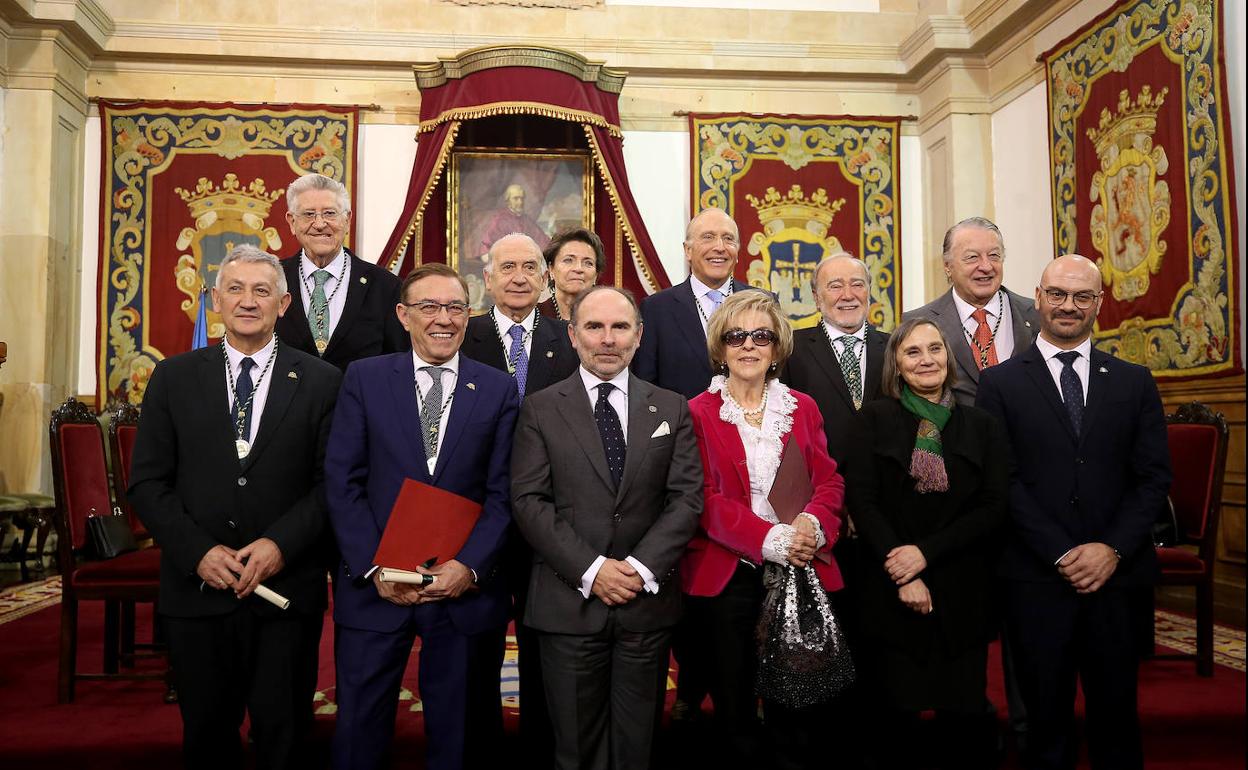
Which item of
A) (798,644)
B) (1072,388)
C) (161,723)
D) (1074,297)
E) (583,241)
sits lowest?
(161,723)

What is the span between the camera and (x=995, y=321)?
10.9 ft

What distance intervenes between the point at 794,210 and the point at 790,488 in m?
5.05

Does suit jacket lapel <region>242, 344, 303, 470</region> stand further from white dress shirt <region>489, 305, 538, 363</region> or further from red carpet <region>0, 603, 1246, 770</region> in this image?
red carpet <region>0, 603, 1246, 770</region>

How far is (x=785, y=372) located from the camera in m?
3.13

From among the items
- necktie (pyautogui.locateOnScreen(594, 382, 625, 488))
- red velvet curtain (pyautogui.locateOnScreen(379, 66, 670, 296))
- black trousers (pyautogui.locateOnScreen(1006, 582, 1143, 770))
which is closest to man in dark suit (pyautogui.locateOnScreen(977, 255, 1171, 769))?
black trousers (pyautogui.locateOnScreen(1006, 582, 1143, 770))

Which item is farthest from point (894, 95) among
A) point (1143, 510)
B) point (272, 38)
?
point (1143, 510)

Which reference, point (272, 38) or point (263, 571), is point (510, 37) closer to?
point (272, 38)

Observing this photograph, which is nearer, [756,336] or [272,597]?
[272,597]

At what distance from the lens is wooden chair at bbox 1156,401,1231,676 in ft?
11.6

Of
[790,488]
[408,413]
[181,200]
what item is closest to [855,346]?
[790,488]

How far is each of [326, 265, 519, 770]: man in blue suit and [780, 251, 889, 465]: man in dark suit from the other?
41.0 inches

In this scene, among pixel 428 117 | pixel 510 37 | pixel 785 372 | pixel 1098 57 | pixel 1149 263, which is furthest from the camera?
pixel 510 37

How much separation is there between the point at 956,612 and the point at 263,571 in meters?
1.74

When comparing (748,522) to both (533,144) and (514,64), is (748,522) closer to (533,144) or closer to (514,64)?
(514,64)
